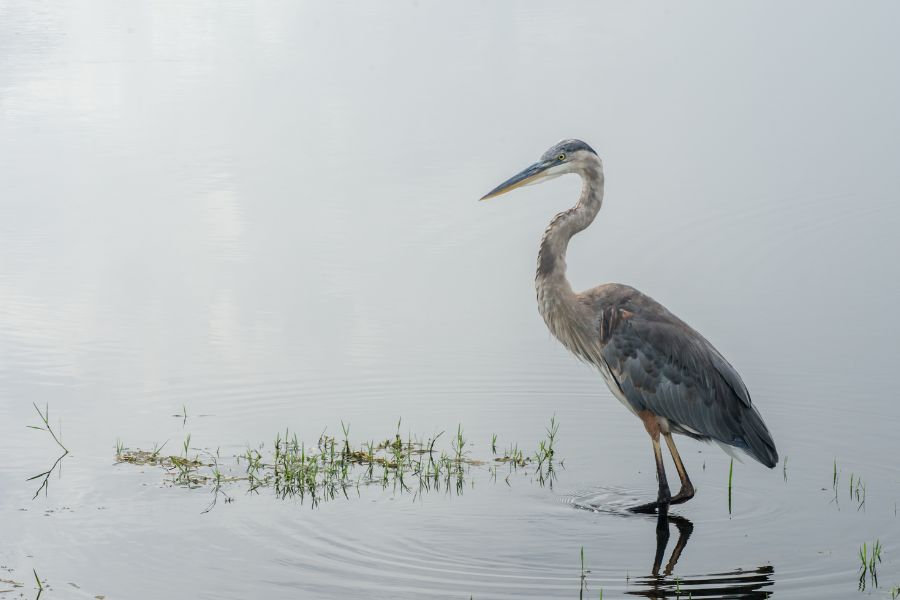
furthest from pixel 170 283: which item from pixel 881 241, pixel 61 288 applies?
pixel 881 241

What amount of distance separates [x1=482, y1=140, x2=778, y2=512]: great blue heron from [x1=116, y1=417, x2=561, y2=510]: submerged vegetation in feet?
2.07

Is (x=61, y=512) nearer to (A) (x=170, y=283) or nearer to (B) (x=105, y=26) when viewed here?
(A) (x=170, y=283)

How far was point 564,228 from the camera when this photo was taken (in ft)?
27.8

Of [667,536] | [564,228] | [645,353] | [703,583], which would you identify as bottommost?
[703,583]

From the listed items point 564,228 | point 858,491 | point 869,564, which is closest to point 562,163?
point 564,228

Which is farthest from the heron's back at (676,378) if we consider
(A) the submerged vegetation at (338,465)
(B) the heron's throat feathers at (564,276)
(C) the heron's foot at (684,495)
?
(A) the submerged vegetation at (338,465)

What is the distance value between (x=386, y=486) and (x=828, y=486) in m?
2.62

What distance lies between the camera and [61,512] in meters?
7.20

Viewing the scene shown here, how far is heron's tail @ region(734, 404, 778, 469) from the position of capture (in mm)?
8055

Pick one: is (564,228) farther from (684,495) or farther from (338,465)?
(338,465)

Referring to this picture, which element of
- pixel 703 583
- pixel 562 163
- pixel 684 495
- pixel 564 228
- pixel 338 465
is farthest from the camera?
pixel 562 163

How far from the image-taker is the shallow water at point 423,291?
6992mm

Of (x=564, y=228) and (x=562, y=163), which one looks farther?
(x=562, y=163)

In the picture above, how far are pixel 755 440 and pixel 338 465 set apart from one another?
245cm
